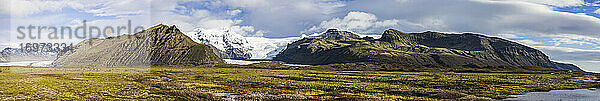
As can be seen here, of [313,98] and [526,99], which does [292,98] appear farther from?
[526,99]

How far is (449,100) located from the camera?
195ft

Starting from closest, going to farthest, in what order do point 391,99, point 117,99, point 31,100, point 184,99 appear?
1. point 31,100
2. point 117,99
3. point 184,99
4. point 391,99

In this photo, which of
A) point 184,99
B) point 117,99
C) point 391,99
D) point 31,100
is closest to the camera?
point 31,100

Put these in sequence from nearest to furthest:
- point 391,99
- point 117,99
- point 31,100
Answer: point 31,100
point 117,99
point 391,99

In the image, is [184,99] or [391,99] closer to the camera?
[184,99]

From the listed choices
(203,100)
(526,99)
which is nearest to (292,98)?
(203,100)

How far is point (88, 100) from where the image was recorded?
4809cm

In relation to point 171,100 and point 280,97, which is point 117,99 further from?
point 280,97

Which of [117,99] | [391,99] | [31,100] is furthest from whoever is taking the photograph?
[391,99]

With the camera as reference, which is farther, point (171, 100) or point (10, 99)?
point (171, 100)

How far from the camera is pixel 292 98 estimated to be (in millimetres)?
60812

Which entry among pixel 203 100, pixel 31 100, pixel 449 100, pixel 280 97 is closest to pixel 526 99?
pixel 449 100

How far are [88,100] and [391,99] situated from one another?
4582cm

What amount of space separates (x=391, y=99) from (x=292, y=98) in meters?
16.8
